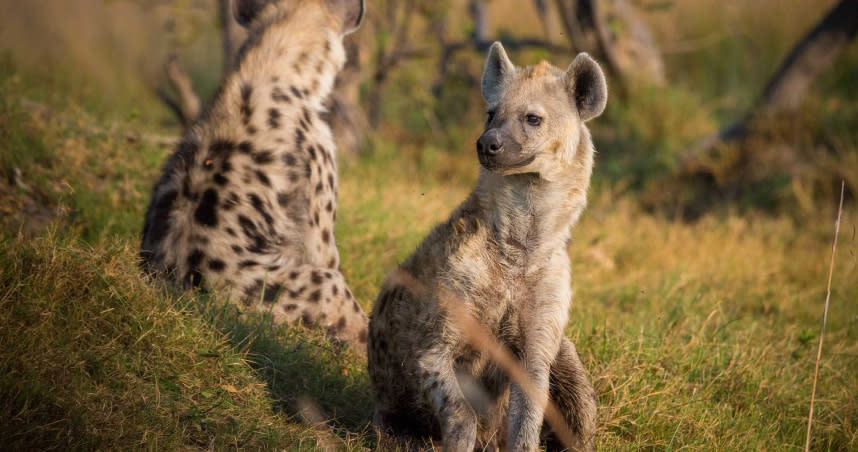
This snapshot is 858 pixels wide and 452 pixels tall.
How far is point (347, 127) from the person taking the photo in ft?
22.9

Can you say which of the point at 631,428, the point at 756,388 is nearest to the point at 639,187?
the point at 756,388

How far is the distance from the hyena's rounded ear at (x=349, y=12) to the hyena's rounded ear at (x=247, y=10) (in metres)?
0.35

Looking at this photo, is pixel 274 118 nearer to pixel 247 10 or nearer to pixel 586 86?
pixel 247 10

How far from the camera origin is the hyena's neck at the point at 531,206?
287 centimetres

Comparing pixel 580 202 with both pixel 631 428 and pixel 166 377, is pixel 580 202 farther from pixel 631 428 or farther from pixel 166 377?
pixel 166 377

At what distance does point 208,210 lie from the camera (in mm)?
3764

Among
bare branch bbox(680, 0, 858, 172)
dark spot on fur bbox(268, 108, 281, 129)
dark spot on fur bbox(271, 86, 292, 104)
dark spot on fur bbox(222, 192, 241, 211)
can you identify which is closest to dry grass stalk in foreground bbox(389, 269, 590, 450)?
dark spot on fur bbox(222, 192, 241, 211)

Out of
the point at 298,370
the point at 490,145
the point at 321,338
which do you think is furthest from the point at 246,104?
the point at 490,145

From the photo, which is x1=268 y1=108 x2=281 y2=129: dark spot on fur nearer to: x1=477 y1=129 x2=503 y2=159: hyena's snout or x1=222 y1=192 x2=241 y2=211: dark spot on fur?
x1=222 y1=192 x2=241 y2=211: dark spot on fur

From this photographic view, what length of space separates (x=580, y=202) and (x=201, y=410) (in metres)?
1.41

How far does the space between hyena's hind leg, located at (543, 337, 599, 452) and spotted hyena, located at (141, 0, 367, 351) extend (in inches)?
42.5

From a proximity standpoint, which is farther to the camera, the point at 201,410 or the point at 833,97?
the point at 833,97

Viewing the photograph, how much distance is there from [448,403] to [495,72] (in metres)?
1.15

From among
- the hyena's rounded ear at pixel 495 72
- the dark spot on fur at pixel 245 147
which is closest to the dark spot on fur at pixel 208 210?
the dark spot on fur at pixel 245 147
